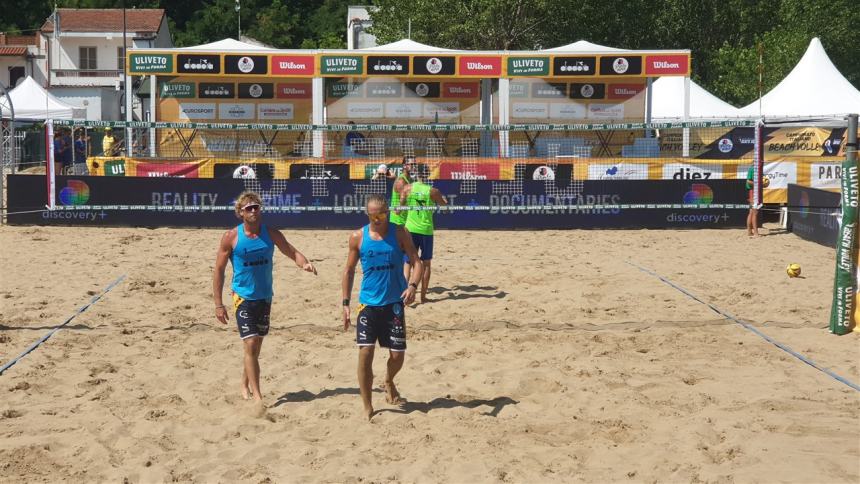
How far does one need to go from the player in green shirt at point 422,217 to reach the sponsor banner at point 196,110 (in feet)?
49.5

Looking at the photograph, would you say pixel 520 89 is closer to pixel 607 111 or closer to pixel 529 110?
pixel 529 110

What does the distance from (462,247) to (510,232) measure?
102 inches

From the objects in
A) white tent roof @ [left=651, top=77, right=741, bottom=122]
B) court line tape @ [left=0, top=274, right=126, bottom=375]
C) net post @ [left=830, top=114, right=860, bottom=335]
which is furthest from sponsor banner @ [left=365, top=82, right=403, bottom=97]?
net post @ [left=830, top=114, right=860, bottom=335]

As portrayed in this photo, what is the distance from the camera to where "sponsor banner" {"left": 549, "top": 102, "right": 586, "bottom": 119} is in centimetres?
2612

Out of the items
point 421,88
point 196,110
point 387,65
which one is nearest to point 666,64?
point 421,88

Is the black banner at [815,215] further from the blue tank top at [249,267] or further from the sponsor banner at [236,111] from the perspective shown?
the sponsor banner at [236,111]

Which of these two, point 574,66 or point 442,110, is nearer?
point 574,66

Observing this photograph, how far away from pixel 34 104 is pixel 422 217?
1245 inches

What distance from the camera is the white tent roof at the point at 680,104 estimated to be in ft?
107

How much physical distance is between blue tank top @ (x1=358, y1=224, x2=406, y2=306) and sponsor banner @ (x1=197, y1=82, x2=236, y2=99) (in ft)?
63.4

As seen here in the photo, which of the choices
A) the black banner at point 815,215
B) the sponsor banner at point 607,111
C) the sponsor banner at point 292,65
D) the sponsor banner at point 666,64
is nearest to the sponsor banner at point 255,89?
the sponsor banner at point 292,65

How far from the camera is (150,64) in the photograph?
2434cm

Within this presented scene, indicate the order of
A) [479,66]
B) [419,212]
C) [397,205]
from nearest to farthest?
[419,212] → [397,205] → [479,66]

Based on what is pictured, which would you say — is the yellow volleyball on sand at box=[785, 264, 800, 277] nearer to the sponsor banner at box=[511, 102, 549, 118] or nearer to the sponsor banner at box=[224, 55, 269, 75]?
the sponsor banner at box=[511, 102, 549, 118]
